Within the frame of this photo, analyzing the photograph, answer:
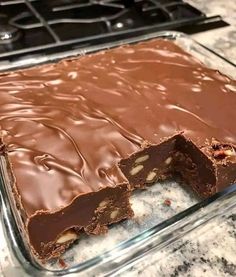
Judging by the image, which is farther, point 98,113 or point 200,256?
point 98,113

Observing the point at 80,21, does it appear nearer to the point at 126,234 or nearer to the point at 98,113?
the point at 98,113

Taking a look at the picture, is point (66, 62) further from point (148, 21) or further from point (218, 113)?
point (148, 21)

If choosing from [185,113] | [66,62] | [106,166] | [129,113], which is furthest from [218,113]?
[66,62]

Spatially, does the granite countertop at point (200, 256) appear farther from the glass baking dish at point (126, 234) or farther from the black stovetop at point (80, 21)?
the black stovetop at point (80, 21)

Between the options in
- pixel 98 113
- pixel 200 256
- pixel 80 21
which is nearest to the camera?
pixel 200 256

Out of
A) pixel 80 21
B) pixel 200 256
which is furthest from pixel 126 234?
pixel 80 21

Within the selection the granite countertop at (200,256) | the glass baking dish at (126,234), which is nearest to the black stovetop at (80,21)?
the glass baking dish at (126,234)
